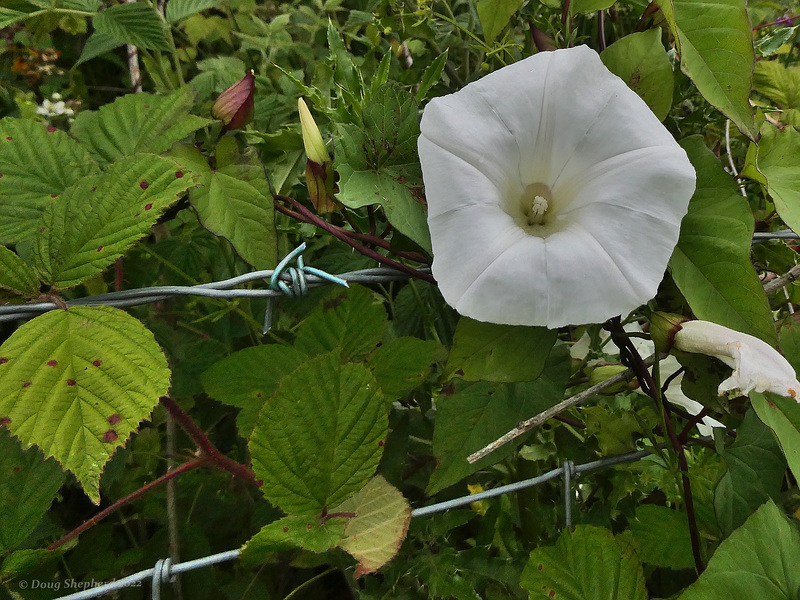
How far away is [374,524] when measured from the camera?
65 cm

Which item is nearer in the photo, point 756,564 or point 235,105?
point 756,564

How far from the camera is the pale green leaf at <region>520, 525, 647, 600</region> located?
2.18 feet

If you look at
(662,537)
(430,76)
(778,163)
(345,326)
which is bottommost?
(662,537)

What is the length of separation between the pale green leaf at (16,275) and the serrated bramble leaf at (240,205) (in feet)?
0.59

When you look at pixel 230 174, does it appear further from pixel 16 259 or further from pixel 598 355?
pixel 598 355

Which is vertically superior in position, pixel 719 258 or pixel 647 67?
pixel 647 67

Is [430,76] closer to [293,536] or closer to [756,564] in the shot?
[293,536]

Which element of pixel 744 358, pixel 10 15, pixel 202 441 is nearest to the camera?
pixel 744 358

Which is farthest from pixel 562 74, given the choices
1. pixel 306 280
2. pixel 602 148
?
pixel 306 280

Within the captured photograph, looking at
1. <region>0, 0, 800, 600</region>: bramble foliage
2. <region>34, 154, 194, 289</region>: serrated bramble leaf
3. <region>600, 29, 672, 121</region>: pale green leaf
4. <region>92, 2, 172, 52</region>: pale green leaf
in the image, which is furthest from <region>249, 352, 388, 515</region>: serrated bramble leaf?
<region>92, 2, 172, 52</region>: pale green leaf

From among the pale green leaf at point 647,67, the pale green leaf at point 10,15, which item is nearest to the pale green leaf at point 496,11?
the pale green leaf at point 647,67

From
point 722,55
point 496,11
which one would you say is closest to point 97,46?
point 496,11

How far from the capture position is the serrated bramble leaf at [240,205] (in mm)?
645

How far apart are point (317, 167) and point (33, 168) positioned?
13.8 inches
